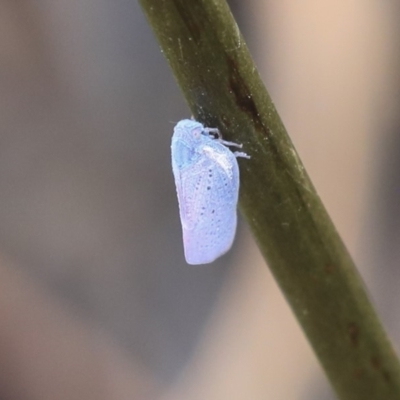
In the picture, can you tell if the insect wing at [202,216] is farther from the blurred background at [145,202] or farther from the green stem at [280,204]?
the blurred background at [145,202]

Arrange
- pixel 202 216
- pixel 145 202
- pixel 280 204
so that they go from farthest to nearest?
pixel 145 202
pixel 202 216
pixel 280 204

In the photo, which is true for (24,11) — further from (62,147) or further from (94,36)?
(62,147)

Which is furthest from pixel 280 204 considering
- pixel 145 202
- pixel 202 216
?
pixel 145 202

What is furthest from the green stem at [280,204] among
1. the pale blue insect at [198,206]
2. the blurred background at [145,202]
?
the blurred background at [145,202]

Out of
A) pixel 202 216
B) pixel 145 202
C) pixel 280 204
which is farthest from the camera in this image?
pixel 145 202

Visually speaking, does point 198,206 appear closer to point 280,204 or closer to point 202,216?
point 202,216
